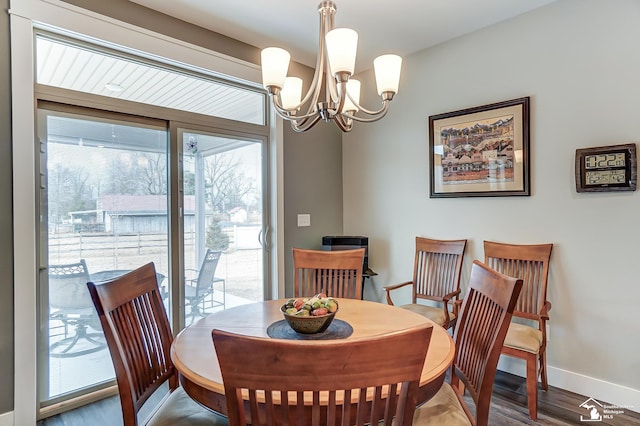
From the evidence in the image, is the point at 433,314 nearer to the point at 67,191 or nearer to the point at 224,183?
the point at 224,183

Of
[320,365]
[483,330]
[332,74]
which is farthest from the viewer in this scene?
[332,74]

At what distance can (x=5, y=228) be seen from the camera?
6.67ft

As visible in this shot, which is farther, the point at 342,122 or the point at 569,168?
the point at 569,168

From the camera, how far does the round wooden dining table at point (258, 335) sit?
1140 millimetres

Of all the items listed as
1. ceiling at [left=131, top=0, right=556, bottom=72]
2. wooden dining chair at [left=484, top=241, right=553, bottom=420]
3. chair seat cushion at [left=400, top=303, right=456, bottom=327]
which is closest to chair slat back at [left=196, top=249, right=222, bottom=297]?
chair seat cushion at [left=400, top=303, right=456, bottom=327]

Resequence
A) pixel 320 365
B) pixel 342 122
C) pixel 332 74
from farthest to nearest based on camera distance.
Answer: pixel 342 122, pixel 332 74, pixel 320 365

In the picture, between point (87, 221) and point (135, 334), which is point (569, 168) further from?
point (87, 221)

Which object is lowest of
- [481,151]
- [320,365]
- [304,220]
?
[320,365]

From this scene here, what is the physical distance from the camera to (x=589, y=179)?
2365 millimetres

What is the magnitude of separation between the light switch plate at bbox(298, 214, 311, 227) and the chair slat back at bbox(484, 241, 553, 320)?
68.0 inches

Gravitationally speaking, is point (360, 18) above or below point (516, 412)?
above

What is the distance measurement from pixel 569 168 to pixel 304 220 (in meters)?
2.24

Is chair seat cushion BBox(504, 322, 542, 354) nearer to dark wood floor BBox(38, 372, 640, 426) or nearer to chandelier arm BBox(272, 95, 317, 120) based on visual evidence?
dark wood floor BBox(38, 372, 640, 426)

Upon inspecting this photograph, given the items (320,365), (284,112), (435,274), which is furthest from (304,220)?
(320,365)
